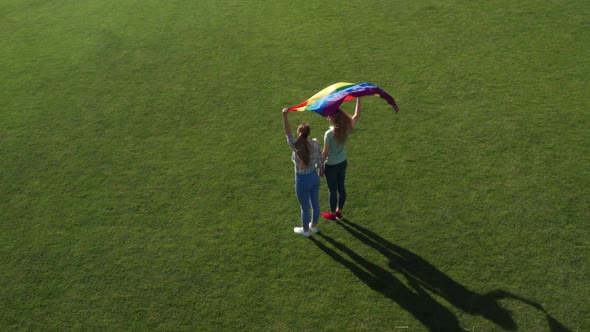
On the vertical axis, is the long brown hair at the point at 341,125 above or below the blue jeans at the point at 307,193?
above

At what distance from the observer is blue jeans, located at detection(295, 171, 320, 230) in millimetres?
5905

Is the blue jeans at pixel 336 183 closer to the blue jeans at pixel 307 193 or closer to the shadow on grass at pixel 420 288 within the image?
the blue jeans at pixel 307 193

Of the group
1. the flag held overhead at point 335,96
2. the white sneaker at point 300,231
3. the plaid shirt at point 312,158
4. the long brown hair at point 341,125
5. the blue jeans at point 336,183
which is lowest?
the white sneaker at point 300,231

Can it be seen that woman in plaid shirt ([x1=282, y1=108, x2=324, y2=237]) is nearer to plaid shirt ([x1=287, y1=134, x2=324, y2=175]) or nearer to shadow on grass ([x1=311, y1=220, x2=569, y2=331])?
plaid shirt ([x1=287, y1=134, x2=324, y2=175])

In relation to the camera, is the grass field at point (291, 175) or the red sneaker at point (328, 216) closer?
the grass field at point (291, 175)

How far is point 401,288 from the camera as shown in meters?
5.81

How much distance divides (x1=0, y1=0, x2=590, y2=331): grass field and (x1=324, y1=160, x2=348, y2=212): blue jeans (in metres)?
0.31

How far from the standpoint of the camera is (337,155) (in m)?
5.98

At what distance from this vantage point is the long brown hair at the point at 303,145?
217 inches

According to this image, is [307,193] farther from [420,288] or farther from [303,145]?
[420,288]

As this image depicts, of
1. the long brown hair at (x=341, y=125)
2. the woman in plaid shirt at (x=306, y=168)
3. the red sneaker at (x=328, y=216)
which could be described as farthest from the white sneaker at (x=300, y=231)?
the long brown hair at (x=341, y=125)

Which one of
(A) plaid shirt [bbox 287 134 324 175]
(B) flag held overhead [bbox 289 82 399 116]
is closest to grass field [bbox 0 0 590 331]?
(A) plaid shirt [bbox 287 134 324 175]

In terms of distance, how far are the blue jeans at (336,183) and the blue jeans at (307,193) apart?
21cm

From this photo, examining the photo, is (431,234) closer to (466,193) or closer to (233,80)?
(466,193)
